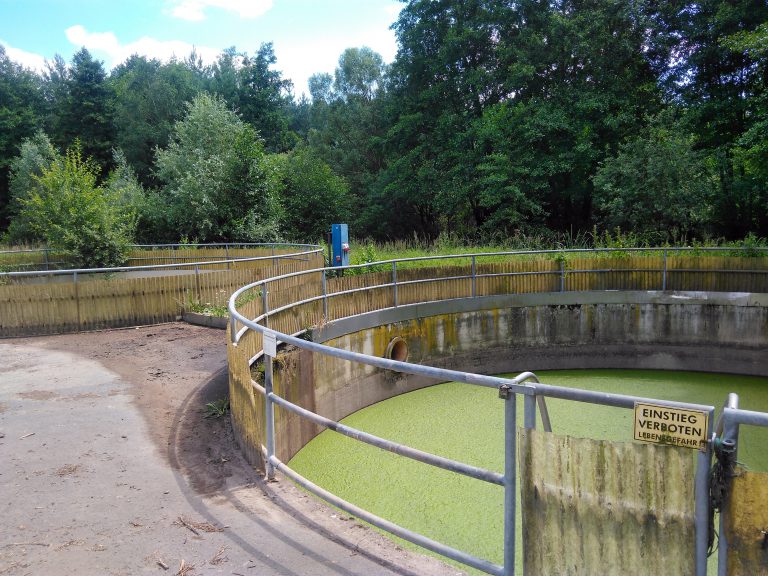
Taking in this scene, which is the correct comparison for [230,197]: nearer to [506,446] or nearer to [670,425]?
[506,446]

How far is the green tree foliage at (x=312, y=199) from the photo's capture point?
1314 inches

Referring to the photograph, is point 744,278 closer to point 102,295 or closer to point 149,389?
point 149,389

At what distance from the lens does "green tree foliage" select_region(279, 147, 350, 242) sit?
33.4 metres

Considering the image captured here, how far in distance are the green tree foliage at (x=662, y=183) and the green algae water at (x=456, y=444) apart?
26.7ft

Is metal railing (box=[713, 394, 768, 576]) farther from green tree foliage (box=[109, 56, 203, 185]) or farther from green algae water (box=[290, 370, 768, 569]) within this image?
green tree foliage (box=[109, 56, 203, 185])

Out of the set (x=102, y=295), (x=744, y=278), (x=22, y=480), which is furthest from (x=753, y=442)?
(x=102, y=295)

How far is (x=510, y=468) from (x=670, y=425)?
0.73 meters

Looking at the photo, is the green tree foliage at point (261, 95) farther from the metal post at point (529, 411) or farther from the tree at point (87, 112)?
the metal post at point (529, 411)

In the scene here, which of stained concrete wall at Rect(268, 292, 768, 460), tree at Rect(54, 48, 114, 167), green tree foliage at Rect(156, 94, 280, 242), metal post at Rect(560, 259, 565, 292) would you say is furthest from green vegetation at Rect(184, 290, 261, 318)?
tree at Rect(54, 48, 114, 167)

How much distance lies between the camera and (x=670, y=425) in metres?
2.18

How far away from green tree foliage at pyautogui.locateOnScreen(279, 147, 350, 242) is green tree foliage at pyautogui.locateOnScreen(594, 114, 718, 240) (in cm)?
1671

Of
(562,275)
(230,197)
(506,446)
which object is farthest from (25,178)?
(506,446)

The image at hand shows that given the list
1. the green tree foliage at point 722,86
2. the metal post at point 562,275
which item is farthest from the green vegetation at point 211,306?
the green tree foliage at point 722,86

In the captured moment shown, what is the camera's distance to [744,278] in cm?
1316
